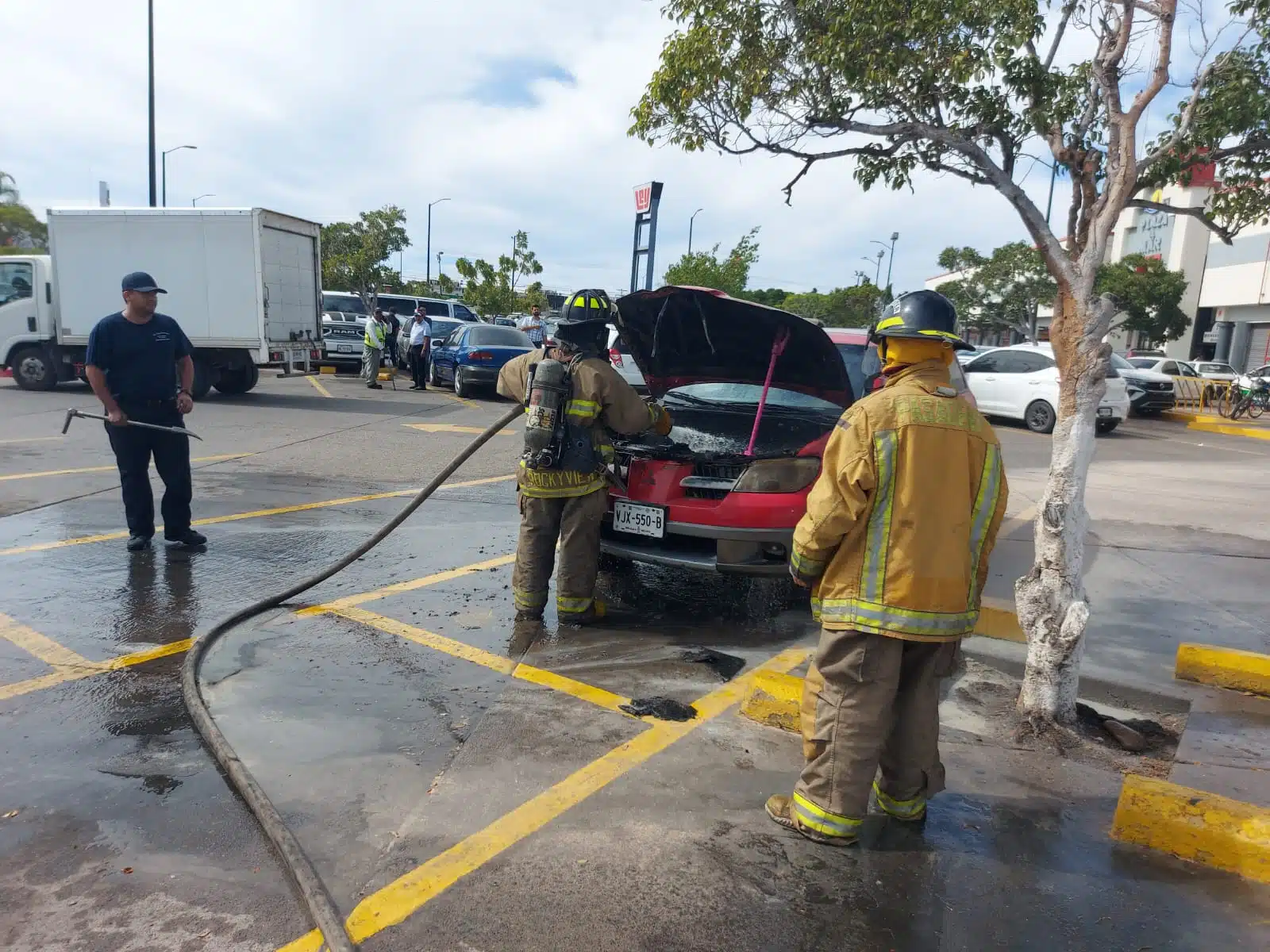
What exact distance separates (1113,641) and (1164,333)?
3939 centimetres

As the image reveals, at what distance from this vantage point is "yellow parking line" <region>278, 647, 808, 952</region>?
2508 millimetres

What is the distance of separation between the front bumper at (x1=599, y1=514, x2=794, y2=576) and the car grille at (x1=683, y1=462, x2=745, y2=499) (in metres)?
0.20

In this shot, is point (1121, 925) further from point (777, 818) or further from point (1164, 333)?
point (1164, 333)

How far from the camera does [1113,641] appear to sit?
5.19 metres

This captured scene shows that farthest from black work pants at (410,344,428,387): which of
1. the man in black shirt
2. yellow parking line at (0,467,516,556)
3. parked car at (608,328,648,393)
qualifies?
the man in black shirt

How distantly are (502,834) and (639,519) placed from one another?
90.9 inches

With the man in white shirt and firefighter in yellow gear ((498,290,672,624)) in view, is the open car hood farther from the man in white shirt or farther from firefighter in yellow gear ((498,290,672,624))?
the man in white shirt

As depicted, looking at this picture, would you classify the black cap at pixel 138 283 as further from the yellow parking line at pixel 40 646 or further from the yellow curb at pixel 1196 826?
the yellow curb at pixel 1196 826

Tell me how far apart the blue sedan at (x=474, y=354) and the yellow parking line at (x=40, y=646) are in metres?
12.3

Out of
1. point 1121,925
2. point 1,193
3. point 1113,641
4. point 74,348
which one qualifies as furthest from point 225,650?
point 1,193

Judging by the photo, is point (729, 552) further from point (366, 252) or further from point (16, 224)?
point (16, 224)

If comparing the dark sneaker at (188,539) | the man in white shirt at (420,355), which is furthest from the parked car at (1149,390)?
the dark sneaker at (188,539)

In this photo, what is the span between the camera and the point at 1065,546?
147 inches

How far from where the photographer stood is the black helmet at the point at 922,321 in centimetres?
283
